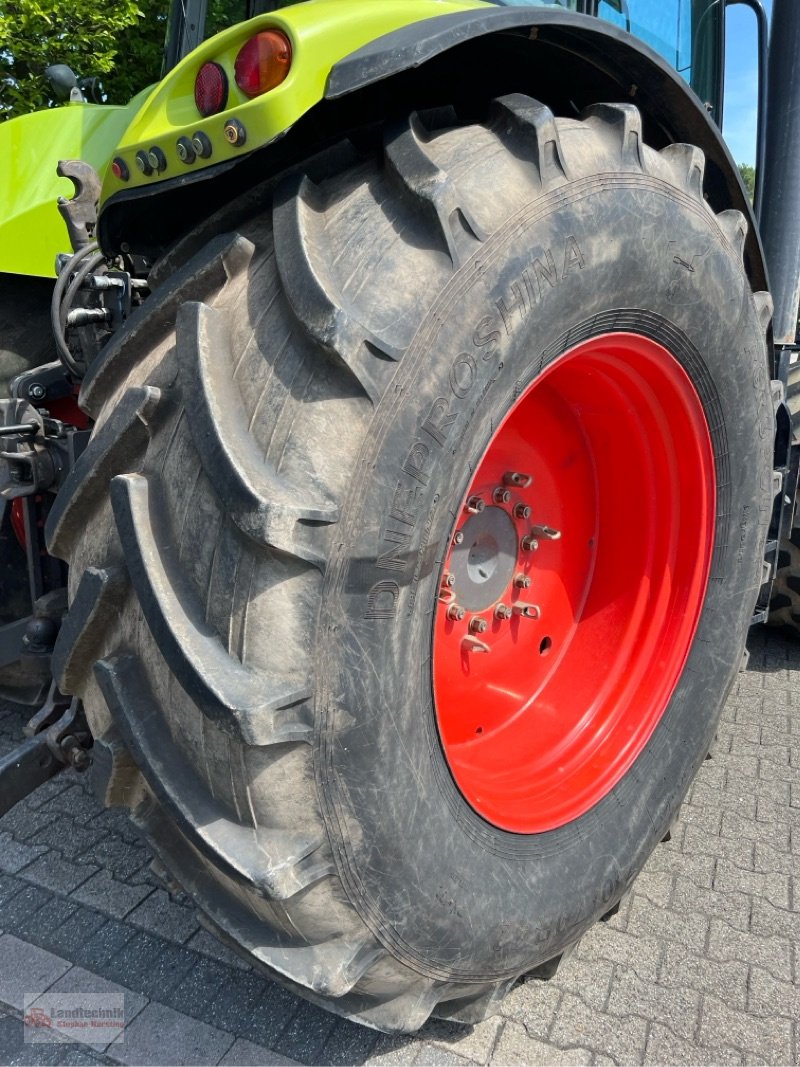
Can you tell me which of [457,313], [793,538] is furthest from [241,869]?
[793,538]

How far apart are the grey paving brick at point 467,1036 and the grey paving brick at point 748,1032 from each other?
0.39 metres

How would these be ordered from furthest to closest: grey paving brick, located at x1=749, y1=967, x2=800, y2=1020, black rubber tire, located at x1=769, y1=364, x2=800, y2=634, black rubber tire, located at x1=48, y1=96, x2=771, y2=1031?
black rubber tire, located at x1=769, y1=364, x2=800, y2=634, grey paving brick, located at x1=749, y1=967, x2=800, y2=1020, black rubber tire, located at x1=48, y1=96, x2=771, y2=1031

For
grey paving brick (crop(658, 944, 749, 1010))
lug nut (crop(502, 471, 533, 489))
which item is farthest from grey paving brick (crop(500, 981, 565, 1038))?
lug nut (crop(502, 471, 533, 489))

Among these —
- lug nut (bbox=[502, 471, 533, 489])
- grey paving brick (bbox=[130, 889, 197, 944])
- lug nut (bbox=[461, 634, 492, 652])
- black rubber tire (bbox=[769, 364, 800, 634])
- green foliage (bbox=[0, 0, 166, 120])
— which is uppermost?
green foliage (bbox=[0, 0, 166, 120])

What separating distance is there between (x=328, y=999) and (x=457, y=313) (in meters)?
1.05

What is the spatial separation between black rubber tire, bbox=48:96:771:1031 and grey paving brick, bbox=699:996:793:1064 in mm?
522

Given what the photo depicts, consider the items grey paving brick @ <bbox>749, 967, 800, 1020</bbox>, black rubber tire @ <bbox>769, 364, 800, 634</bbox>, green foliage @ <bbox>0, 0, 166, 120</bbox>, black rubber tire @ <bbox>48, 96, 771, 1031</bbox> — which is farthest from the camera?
green foliage @ <bbox>0, 0, 166, 120</bbox>

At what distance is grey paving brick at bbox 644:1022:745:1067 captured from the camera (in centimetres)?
156

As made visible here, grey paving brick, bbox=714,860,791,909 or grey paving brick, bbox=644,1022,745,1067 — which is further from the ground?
grey paving brick, bbox=714,860,791,909

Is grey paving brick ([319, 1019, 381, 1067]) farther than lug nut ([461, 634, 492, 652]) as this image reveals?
No

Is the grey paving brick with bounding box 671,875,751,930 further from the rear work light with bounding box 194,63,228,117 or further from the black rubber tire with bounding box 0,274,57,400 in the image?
the black rubber tire with bounding box 0,274,57,400

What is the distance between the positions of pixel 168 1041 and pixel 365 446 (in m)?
1.23

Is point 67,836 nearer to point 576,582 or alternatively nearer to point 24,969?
point 24,969

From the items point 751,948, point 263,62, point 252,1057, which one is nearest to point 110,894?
point 252,1057
